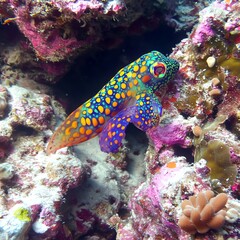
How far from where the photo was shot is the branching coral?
3084mm

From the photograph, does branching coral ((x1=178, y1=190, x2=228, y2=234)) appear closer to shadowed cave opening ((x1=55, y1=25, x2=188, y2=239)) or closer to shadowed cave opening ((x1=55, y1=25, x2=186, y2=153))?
shadowed cave opening ((x1=55, y1=25, x2=188, y2=239))

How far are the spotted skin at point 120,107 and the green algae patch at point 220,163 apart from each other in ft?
3.30

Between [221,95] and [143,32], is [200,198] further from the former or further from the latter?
[143,32]

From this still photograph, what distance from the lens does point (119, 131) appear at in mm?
4562

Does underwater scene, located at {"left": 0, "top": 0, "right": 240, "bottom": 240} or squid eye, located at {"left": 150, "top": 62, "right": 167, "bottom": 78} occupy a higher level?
squid eye, located at {"left": 150, "top": 62, "right": 167, "bottom": 78}

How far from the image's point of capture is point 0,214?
406 centimetres

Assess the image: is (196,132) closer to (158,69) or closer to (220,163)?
(220,163)

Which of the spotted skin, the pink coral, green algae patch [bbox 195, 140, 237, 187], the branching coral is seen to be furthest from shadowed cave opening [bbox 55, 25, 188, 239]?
the branching coral

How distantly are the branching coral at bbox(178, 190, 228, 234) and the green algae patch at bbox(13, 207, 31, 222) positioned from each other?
2186 millimetres

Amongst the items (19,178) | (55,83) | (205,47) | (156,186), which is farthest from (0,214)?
(205,47)

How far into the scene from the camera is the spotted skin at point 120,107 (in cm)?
458

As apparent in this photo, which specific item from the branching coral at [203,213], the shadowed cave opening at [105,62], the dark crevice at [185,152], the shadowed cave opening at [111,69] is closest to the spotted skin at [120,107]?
the dark crevice at [185,152]

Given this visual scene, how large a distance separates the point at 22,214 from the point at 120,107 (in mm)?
2252

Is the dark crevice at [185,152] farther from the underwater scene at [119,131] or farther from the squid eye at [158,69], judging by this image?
the squid eye at [158,69]
